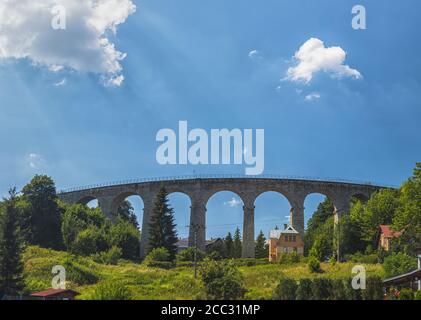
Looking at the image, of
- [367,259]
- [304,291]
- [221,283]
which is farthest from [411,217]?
[221,283]

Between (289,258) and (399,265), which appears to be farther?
(289,258)

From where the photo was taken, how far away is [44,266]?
123ft

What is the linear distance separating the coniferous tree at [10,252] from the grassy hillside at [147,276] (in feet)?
3.58

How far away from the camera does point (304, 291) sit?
23312 millimetres

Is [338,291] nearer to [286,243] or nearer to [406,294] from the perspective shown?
[406,294]

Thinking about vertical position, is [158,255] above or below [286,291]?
above

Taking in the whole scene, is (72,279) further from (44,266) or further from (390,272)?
(390,272)

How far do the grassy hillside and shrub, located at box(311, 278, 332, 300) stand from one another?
137 inches

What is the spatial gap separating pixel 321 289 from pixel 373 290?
2.37 metres

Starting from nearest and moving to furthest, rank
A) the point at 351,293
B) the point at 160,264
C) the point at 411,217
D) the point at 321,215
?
the point at 351,293 < the point at 411,217 < the point at 160,264 < the point at 321,215

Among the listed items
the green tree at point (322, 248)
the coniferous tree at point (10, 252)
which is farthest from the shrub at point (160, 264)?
the coniferous tree at point (10, 252)

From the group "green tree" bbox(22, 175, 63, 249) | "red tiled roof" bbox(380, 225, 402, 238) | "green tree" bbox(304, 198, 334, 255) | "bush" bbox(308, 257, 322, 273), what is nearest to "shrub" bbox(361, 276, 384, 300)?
"bush" bbox(308, 257, 322, 273)

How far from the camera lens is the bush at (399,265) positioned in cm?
2889
